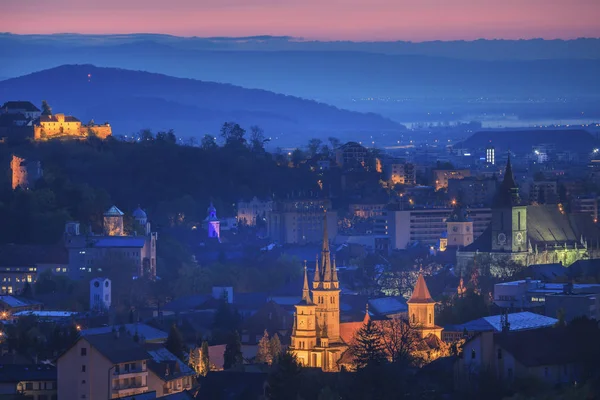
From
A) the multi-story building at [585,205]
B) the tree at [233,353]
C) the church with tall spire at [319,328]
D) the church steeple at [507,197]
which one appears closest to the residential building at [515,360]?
the tree at [233,353]

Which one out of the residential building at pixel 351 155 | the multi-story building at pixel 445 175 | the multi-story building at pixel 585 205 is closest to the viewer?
the multi-story building at pixel 585 205

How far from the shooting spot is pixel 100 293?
332 ft

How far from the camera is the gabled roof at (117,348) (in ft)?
191

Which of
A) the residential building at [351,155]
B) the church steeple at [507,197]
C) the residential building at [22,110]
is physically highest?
the residential building at [22,110]

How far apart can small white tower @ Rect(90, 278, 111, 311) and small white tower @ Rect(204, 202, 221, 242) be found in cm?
3693

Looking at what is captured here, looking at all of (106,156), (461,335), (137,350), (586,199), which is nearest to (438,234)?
(586,199)

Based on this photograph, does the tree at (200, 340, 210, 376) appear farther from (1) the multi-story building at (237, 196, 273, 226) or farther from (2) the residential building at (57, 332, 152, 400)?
(1) the multi-story building at (237, 196, 273, 226)

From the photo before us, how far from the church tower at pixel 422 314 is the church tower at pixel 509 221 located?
45.7m

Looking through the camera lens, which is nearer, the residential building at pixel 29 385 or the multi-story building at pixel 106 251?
the residential building at pixel 29 385

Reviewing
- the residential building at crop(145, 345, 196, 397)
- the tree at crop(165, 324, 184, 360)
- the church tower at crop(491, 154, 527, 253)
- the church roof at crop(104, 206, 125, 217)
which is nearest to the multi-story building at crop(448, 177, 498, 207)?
the church tower at crop(491, 154, 527, 253)

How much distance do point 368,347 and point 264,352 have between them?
7.56 metres

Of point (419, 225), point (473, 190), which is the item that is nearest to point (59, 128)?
point (419, 225)

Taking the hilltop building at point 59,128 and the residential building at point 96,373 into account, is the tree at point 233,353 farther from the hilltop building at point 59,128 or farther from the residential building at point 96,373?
the hilltop building at point 59,128

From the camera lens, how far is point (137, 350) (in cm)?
5975
